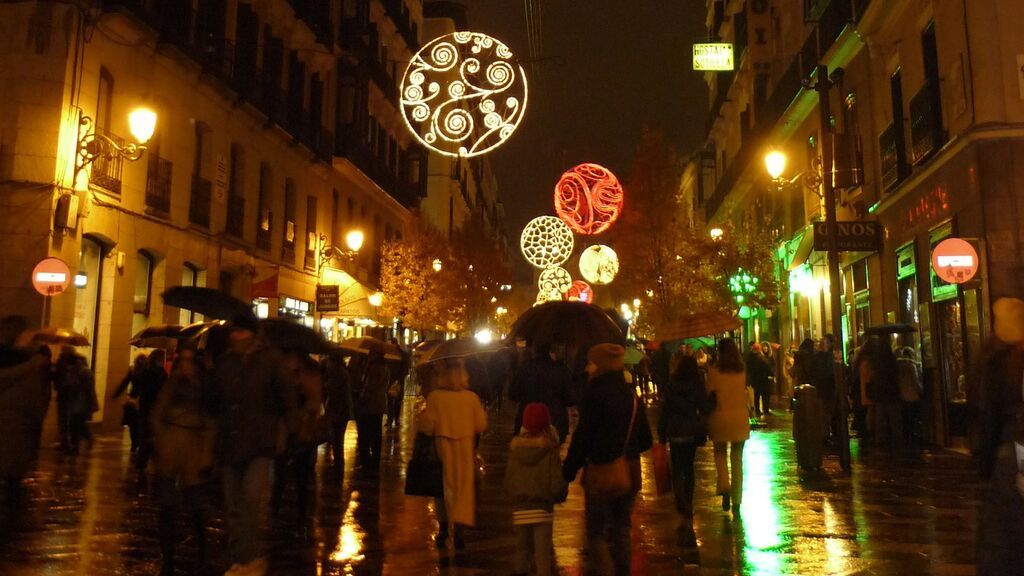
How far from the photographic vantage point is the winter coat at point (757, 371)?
21578 mm

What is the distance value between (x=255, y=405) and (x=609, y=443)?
260cm

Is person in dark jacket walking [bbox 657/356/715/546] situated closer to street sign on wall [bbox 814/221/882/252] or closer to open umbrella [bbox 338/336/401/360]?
open umbrella [bbox 338/336/401/360]

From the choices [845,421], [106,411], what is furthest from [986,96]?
[106,411]

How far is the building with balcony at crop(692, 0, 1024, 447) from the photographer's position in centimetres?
1424

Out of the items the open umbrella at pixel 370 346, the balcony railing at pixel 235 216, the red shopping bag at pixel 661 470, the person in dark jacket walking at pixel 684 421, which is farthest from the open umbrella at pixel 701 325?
the balcony railing at pixel 235 216

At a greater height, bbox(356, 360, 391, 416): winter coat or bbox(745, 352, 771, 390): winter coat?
bbox(745, 352, 771, 390): winter coat

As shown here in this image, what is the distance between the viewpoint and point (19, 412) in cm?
680

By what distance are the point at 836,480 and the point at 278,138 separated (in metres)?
20.6

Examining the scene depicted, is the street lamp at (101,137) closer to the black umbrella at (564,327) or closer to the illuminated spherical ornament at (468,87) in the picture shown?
the illuminated spherical ornament at (468,87)

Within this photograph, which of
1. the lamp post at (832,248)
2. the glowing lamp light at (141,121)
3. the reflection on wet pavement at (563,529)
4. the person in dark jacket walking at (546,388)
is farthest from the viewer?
the glowing lamp light at (141,121)

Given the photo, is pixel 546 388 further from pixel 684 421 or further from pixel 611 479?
pixel 611 479

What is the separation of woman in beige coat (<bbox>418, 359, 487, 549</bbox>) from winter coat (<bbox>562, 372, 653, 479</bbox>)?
65.3 inches

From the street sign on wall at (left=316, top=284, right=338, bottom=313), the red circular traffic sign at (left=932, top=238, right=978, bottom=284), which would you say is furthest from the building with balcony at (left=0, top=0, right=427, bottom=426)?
the red circular traffic sign at (left=932, top=238, right=978, bottom=284)

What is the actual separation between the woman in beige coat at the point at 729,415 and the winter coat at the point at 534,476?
3.56 metres
